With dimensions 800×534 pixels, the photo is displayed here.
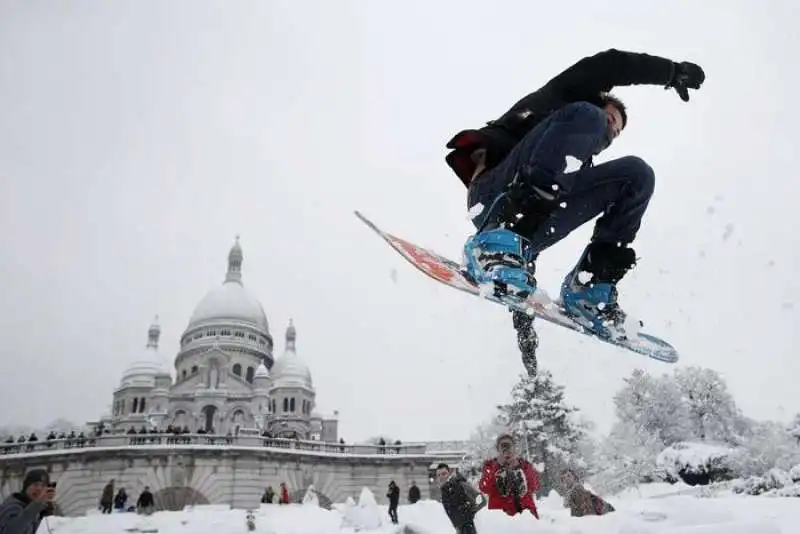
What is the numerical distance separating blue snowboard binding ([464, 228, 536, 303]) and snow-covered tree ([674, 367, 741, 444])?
107 feet

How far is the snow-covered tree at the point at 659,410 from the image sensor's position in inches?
1249

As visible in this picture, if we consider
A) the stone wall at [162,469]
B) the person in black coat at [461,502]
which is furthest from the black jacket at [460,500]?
the stone wall at [162,469]

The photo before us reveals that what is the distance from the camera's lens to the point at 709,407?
104ft

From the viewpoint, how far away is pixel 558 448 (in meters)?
28.0

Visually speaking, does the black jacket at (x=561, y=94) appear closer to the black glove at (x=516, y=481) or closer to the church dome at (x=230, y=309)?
the black glove at (x=516, y=481)

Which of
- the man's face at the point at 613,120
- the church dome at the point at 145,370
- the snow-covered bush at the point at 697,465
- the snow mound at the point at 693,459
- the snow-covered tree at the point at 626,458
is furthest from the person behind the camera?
the church dome at the point at 145,370

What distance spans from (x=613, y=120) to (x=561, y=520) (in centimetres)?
217

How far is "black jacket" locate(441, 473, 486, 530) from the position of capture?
5.55 m

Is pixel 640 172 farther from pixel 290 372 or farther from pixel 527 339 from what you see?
pixel 290 372

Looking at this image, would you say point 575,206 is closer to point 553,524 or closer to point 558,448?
point 553,524

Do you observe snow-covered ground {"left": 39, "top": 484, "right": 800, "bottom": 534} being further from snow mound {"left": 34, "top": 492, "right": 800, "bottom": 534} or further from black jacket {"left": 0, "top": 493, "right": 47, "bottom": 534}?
black jacket {"left": 0, "top": 493, "right": 47, "bottom": 534}

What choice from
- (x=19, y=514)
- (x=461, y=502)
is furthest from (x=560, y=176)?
(x=19, y=514)

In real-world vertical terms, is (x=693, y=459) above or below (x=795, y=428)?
below

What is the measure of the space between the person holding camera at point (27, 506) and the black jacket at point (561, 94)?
13.6ft
